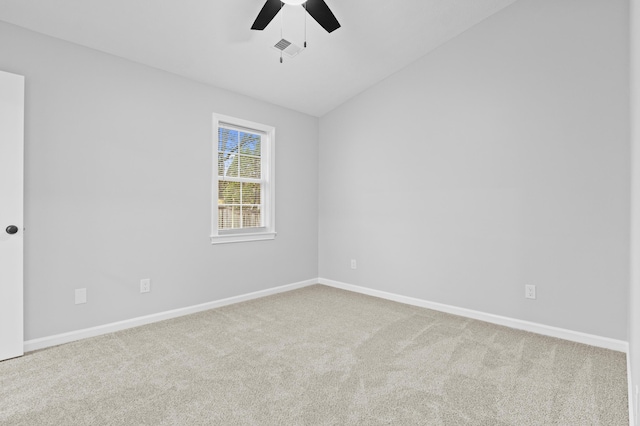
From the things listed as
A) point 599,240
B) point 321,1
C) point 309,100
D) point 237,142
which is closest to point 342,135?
point 309,100

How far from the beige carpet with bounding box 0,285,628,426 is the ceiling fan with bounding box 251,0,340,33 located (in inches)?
95.5

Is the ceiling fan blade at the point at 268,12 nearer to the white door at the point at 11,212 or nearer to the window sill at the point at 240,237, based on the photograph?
the white door at the point at 11,212

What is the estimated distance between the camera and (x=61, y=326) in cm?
260

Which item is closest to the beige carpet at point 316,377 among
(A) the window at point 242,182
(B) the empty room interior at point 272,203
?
(B) the empty room interior at point 272,203

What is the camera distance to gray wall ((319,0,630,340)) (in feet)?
8.47

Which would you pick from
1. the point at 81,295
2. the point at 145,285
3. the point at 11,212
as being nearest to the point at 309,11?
the point at 11,212

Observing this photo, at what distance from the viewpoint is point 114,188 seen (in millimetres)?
2869

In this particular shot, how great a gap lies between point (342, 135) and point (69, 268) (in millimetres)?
3319

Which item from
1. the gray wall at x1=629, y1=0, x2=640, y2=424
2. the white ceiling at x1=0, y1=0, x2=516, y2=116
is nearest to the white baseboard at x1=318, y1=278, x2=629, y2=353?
the gray wall at x1=629, y1=0, x2=640, y2=424

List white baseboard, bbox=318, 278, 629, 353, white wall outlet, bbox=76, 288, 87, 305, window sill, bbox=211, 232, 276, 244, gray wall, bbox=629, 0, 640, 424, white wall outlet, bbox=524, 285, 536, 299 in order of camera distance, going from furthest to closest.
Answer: window sill, bbox=211, 232, 276, 244, white wall outlet, bbox=524, 285, 536, 299, white wall outlet, bbox=76, 288, 87, 305, white baseboard, bbox=318, 278, 629, 353, gray wall, bbox=629, 0, 640, 424

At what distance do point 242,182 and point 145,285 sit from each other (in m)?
1.54

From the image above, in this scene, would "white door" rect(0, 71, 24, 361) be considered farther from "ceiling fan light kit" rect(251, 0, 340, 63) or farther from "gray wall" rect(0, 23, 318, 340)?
"ceiling fan light kit" rect(251, 0, 340, 63)

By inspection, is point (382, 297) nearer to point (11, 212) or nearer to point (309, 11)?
point (309, 11)

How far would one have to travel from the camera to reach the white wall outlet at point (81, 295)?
105 inches
